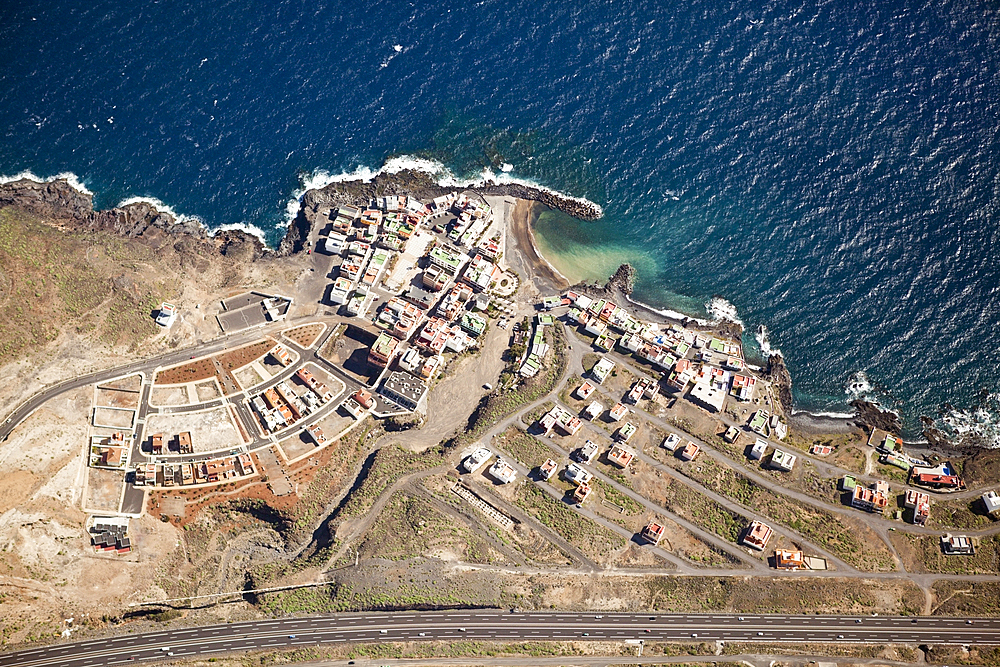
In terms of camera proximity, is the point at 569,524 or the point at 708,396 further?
the point at 708,396

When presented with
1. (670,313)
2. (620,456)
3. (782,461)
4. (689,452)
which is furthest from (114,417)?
(782,461)

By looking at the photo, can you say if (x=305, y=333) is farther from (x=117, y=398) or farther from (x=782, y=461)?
(x=782, y=461)

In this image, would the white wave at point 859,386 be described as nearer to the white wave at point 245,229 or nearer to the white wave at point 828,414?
the white wave at point 828,414

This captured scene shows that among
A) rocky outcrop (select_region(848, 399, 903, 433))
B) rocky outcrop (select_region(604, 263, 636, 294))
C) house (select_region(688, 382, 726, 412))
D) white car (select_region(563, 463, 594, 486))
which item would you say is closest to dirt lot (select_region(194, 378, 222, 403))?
white car (select_region(563, 463, 594, 486))

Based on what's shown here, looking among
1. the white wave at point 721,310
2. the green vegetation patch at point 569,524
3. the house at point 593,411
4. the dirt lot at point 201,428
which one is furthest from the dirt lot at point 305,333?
the white wave at point 721,310

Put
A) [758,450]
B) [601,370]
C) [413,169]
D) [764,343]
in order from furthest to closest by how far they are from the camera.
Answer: [413,169] → [764,343] → [601,370] → [758,450]

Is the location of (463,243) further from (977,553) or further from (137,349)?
(977,553)
